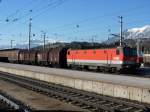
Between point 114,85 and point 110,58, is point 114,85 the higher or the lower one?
the lower one

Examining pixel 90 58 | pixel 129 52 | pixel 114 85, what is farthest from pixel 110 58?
pixel 114 85

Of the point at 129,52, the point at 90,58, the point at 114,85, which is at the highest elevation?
the point at 129,52

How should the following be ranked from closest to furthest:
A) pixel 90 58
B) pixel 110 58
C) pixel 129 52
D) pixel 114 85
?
pixel 114 85 < pixel 129 52 < pixel 110 58 < pixel 90 58

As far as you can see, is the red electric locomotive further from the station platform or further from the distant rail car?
the station platform

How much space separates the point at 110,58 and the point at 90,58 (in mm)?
4616

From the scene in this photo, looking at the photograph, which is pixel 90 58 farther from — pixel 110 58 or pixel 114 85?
pixel 114 85

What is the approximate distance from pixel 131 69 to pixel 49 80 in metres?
9.30

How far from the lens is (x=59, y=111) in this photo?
14.9 meters

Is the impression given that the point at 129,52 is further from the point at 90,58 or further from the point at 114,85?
the point at 114,85

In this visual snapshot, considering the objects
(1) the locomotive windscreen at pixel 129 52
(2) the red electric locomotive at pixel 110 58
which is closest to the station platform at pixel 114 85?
(2) the red electric locomotive at pixel 110 58

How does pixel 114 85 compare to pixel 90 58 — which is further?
pixel 90 58

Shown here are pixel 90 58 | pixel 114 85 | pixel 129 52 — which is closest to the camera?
pixel 114 85

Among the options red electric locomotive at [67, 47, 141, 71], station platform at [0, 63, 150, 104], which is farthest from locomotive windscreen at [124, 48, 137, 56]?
station platform at [0, 63, 150, 104]

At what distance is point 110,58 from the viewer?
37906 mm
